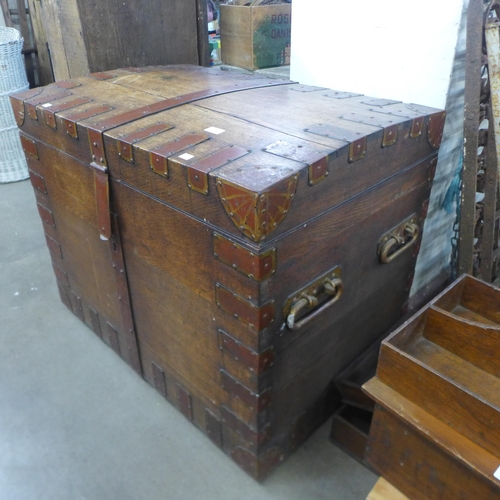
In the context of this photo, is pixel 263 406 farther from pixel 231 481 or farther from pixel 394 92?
pixel 394 92

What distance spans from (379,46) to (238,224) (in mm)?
1065

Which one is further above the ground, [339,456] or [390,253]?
[390,253]

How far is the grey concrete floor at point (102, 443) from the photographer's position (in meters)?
1.37

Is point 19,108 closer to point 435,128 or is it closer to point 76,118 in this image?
point 76,118

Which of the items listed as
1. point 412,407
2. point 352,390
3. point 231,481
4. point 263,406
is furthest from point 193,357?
point 412,407

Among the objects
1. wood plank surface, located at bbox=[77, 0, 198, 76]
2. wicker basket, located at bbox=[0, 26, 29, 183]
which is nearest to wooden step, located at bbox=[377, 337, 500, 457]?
wood plank surface, located at bbox=[77, 0, 198, 76]

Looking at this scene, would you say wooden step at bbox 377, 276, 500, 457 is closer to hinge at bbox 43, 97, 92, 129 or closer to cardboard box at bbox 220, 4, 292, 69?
hinge at bbox 43, 97, 92, 129

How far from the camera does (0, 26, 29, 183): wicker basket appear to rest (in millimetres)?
3035

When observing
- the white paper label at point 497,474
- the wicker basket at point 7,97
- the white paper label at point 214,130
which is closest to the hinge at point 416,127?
the white paper label at point 214,130

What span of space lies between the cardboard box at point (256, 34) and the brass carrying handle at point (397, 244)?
1.32 meters

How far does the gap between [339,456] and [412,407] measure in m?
0.55

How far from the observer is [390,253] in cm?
143

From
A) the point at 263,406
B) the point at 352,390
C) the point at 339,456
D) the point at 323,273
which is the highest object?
the point at 323,273

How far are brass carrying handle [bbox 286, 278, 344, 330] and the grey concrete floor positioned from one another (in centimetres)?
59
